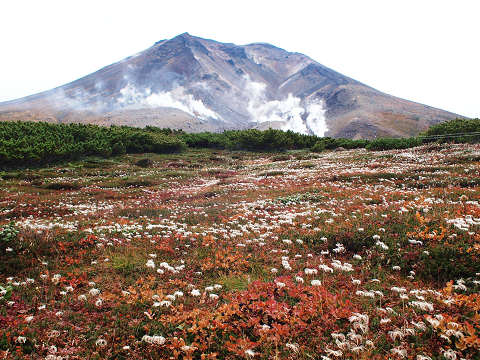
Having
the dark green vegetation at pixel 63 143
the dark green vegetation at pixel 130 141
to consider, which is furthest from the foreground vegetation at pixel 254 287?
the dark green vegetation at pixel 130 141

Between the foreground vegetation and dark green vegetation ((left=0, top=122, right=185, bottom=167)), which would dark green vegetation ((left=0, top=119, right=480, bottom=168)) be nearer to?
dark green vegetation ((left=0, top=122, right=185, bottom=167))

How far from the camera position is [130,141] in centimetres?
7194

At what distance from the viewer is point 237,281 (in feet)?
24.6

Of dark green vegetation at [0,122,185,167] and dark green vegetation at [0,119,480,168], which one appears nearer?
dark green vegetation at [0,122,185,167]

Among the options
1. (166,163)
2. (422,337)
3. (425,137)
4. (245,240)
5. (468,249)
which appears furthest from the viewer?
(166,163)

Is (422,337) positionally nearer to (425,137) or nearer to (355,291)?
(355,291)

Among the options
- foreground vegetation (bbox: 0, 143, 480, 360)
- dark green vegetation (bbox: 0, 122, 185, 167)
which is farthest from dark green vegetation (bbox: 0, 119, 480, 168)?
foreground vegetation (bbox: 0, 143, 480, 360)

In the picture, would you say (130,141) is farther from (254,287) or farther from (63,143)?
(254,287)

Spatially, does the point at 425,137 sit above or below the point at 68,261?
above

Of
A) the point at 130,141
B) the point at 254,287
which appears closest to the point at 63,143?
the point at 130,141

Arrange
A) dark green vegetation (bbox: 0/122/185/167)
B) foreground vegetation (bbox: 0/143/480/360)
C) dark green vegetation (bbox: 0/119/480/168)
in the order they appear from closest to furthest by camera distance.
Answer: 1. foreground vegetation (bbox: 0/143/480/360)
2. dark green vegetation (bbox: 0/122/185/167)
3. dark green vegetation (bbox: 0/119/480/168)

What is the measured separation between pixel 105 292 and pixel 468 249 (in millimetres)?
9680

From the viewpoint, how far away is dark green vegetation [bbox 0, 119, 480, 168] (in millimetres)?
43372

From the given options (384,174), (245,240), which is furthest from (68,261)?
(384,174)
